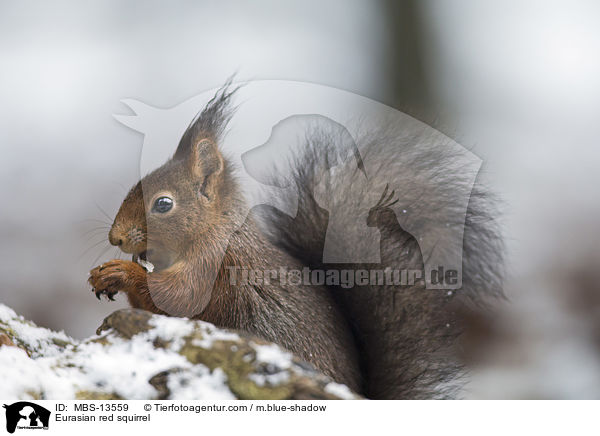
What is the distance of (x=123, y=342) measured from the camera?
2.51 feet

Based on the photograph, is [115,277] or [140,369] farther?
[115,277]

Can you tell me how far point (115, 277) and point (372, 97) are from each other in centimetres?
88

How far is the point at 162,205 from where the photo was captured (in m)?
0.97

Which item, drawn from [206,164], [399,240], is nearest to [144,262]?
[206,164]

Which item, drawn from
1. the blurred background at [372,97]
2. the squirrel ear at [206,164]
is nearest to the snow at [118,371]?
the squirrel ear at [206,164]

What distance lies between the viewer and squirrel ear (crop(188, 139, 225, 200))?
1.00 meters

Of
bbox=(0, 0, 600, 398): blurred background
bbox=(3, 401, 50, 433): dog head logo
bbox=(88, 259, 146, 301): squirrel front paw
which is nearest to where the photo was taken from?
bbox=(3, 401, 50, 433): dog head logo

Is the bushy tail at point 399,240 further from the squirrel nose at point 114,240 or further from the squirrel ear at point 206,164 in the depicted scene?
the squirrel nose at point 114,240

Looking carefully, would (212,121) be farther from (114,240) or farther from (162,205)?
(114,240)

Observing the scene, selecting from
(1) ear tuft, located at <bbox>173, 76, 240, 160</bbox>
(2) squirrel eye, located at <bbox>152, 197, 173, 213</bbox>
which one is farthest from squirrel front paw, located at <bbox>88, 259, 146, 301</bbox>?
(1) ear tuft, located at <bbox>173, 76, 240, 160</bbox>

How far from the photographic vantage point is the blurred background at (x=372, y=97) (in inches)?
58.0

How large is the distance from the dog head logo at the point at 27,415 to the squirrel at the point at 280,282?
25cm

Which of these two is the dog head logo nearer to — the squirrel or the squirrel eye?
the squirrel

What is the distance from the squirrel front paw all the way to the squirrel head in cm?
3
